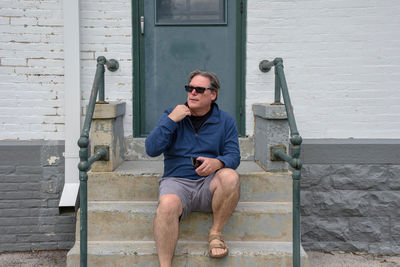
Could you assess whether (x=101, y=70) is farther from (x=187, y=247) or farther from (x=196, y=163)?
(x=187, y=247)

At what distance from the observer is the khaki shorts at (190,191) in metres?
3.37

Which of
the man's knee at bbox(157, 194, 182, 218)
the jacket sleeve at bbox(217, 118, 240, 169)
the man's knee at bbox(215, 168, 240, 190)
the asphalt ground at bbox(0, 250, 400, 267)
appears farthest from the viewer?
the asphalt ground at bbox(0, 250, 400, 267)

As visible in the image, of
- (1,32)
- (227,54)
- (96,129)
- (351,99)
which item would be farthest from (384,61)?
(1,32)

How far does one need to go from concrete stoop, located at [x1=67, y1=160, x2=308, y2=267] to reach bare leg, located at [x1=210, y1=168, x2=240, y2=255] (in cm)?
24

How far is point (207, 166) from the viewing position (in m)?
3.28

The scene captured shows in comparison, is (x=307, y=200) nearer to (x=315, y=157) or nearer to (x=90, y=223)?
(x=315, y=157)

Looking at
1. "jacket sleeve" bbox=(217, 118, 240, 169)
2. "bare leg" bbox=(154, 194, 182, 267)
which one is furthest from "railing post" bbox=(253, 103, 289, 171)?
"bare leg" bbox=(154, 194, 182, 267)

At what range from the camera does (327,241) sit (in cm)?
473

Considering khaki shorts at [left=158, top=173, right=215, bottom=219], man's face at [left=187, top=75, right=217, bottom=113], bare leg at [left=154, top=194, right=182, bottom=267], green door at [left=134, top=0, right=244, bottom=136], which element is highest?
green door at [left=134, top=0, right=244, bottom=136]

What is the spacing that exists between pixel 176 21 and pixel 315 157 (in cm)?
204

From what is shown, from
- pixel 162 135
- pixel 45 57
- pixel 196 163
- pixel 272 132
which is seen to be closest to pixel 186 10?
pixel 45 57

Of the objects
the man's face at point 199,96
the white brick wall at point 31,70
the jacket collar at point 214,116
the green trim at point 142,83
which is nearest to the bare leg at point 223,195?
the jacket collar at point 214,116

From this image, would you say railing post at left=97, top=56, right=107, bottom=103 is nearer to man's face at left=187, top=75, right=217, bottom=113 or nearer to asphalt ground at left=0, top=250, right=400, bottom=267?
man's face at left=187, top=75, right=217, bottom=113

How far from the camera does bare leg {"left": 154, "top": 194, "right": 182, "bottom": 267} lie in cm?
320
